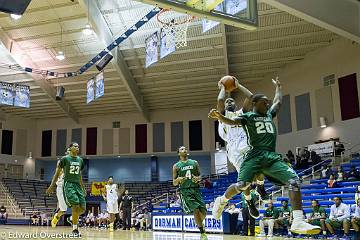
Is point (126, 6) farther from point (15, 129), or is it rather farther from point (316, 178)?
point (15, 129)

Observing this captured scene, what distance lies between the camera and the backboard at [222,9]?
9.14 meters

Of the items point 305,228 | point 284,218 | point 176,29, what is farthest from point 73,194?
point 176,29

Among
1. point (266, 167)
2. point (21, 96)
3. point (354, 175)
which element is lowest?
point (266, 167)

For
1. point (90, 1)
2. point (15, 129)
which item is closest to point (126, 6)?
point (90, 1)

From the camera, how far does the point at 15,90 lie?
24.1 meters

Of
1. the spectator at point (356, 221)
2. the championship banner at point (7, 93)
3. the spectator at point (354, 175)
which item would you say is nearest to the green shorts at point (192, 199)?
the spectator at point (356, 221)

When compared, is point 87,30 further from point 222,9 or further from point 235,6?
point 222,9

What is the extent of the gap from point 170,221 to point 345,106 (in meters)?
11.7

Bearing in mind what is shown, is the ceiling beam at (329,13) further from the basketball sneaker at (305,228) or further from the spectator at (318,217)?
the basketball sneaker at (305,228)

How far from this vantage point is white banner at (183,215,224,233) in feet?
51.1

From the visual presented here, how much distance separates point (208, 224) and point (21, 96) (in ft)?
45.5

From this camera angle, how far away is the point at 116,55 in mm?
24906

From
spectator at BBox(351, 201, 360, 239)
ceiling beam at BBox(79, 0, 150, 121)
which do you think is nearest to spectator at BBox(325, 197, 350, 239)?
spectator at BBox(351, 201, 360, 239)

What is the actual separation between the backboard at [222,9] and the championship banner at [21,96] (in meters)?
17.2
